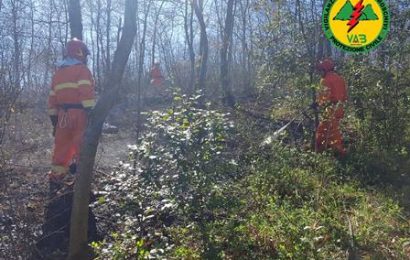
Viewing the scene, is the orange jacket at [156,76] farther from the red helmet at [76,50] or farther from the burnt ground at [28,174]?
the red helmet at [76,50]

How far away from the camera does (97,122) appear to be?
3732 millimetres

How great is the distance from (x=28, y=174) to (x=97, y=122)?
3.77 metres

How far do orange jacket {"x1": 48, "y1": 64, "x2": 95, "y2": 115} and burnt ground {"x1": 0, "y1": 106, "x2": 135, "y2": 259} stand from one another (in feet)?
3.11

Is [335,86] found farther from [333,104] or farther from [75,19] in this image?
[75,19]

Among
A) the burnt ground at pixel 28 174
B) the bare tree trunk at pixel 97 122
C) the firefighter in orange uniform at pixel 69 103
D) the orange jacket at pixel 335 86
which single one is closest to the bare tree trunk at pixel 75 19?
the burnt ground at pixel 28 174

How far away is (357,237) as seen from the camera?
4.02m

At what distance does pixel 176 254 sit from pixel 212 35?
2597 cm

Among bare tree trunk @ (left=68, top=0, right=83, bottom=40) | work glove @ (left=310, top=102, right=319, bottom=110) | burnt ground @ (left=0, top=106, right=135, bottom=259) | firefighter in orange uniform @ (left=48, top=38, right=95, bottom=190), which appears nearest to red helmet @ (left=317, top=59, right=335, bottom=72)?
work glove @ (left=310, top=102, right=319, bottom=110)

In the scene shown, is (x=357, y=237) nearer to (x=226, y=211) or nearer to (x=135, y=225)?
(x=226, y=211)

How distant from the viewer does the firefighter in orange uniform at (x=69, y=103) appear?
5992 millimetres

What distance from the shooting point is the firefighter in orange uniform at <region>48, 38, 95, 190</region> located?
599 cm

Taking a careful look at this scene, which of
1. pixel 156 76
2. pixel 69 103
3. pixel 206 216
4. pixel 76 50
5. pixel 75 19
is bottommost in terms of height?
pixel 206 216

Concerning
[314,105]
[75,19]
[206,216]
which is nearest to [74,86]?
[206,216]

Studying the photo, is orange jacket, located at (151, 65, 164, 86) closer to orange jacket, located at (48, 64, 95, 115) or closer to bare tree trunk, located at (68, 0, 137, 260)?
orange jacket, located at (48, 64, 95, 115)
